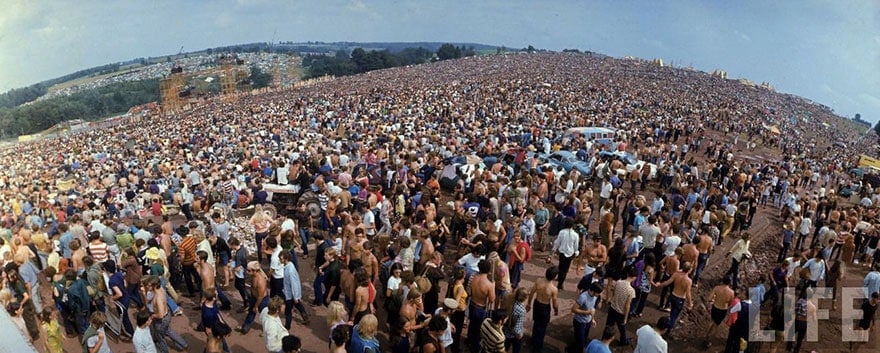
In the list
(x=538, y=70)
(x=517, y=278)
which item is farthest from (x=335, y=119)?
(x=538, y=70)

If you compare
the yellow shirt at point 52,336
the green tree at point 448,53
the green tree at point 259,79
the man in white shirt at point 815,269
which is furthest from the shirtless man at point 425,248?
the green tree at point 259,79

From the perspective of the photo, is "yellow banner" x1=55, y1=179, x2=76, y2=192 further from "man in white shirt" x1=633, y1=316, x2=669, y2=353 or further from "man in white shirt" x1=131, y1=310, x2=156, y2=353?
"man in white shirt" x1=633, y1=316, x2=669, y2=353

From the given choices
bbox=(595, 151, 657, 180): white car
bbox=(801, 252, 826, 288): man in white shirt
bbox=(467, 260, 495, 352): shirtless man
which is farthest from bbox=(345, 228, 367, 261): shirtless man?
bbox=(595, 151, 657, 180): white car

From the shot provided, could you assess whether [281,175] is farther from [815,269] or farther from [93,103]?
[93,103]

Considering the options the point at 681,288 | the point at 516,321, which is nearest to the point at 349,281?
the point at 516,321

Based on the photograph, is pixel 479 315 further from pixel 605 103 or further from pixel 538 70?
pixel 538 70

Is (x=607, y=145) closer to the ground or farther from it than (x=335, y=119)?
closer to the ground
